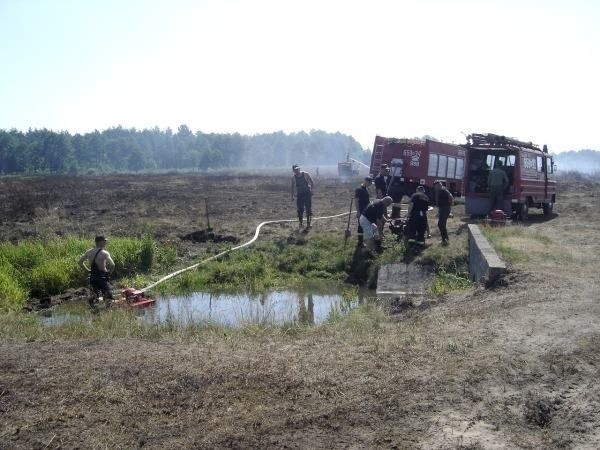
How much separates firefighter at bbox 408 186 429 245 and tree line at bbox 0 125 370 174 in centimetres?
8450

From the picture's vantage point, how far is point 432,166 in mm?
21484

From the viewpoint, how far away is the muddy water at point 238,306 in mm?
Result: 9895

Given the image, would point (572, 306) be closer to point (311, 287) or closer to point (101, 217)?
point (311, 287)

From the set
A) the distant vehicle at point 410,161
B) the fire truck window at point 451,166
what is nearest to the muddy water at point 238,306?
the distant vehicle at point 410,161

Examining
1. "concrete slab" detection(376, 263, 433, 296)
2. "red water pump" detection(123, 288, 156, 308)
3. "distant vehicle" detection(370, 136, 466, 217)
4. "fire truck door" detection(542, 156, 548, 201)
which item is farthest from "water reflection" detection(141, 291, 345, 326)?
"fire truck door" detection(542, 156, 548, 201)

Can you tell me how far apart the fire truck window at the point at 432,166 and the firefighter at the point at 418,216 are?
8.01 meters

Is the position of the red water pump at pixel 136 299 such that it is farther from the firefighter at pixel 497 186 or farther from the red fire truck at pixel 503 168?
the red fire truck at pixel 503 168

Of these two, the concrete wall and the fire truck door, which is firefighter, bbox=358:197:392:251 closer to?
the concrete wall

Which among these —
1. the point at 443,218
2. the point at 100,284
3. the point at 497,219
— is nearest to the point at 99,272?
the point at 100,284

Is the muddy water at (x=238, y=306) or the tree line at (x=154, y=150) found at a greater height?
the tree line at (x=154, y=150)

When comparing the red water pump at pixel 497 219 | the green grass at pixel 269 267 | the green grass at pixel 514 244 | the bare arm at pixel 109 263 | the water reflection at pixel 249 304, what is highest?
the red water pump at pixel 497 219

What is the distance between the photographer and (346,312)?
9.36 m

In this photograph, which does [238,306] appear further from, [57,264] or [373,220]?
[57,264]

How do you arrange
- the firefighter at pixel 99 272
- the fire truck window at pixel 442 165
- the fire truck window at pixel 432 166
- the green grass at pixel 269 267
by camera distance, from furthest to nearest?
the fire truck window at pixel 442 165
the fire truck window at pixel 432 166
the green grass at pixel 269 267
the firefighter at pixel 99 272
